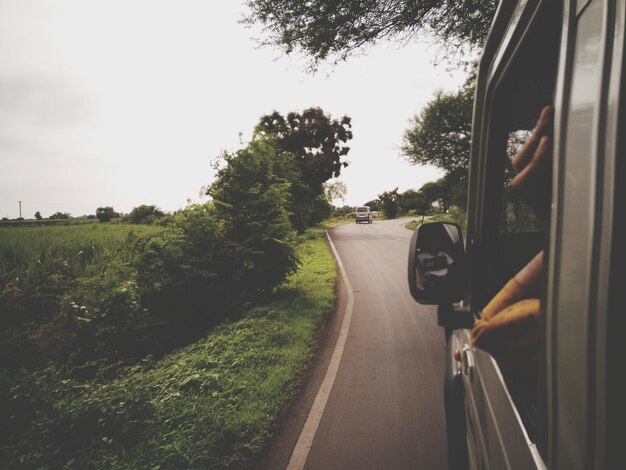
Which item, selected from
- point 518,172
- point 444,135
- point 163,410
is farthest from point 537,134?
point 444,135

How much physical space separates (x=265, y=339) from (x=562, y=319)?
5.30 meters

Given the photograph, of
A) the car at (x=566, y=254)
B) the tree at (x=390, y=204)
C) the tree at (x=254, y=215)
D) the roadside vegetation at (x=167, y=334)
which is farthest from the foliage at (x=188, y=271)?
the tree at (x=390, y=204)

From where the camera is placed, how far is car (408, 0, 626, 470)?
56cm

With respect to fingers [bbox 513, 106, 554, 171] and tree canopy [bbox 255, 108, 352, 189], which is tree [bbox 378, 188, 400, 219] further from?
fingers [bbox 513, 106, 554, 171]

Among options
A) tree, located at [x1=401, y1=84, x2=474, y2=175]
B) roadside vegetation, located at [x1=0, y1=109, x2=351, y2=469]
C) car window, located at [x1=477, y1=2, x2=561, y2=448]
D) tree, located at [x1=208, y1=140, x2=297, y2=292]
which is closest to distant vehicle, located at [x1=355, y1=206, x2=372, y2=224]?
tree, located at [x1=401, y1=84, x2=474, y2=175]

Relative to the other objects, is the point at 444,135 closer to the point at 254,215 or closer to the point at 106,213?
the point at 254,215

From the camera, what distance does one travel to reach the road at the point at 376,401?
121 inches

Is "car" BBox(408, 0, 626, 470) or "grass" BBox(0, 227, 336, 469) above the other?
"car" BBox(408, 0, 626, 470)

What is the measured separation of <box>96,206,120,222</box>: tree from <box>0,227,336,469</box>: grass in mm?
32918

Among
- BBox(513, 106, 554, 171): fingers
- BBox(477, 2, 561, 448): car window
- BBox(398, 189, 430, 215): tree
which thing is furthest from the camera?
BBox(398, 189, 430, 215): tree

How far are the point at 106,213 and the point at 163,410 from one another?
37.1 meters

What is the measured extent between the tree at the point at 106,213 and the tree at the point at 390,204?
48.0 m

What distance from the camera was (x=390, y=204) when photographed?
66.4m

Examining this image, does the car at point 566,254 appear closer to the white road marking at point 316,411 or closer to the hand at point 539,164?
the hand at point 539,164
